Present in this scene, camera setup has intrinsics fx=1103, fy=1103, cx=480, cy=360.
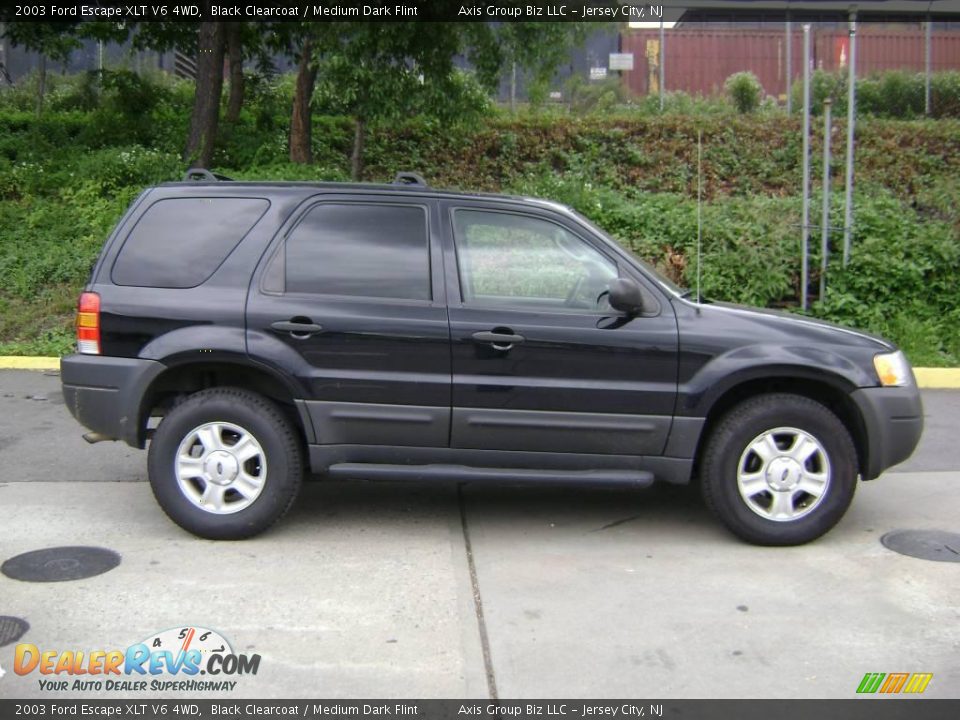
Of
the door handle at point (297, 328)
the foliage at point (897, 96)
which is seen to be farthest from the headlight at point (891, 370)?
the foliage at point (897, 96)

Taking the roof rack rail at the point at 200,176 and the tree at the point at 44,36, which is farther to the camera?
the tree at the point at 44,36

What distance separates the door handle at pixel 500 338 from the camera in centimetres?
552

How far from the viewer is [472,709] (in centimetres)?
390

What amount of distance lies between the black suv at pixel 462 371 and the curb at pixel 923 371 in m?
5.05

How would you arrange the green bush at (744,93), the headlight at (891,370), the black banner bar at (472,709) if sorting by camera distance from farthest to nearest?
the green bush at (744,93)
the headlight at (891,370)
the black banner bar at (472,709)

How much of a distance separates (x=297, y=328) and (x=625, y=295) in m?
1.65

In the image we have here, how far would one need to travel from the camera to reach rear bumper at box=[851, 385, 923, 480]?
18.4ft

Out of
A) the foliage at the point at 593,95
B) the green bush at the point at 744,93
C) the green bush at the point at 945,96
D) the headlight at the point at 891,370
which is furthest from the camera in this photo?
the green bush at the point at 744,93

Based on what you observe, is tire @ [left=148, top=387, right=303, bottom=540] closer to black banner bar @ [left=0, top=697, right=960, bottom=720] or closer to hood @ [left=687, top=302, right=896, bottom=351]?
black banner bar @ [left=0, top=697, right=960, bottom=720]

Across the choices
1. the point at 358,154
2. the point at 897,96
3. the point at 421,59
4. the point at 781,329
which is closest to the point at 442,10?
the point at 421,59

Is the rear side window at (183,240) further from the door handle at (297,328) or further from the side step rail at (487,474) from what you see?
the side step rail at (487,474)

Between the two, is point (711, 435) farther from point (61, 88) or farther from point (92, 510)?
point (61, 88)

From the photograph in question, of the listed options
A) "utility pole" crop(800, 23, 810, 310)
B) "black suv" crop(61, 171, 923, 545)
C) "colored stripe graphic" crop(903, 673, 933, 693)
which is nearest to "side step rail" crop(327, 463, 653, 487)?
"black suv" crop(61, 171, 923, 545)

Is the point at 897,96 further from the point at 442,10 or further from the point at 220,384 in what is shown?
the point at 220,384
